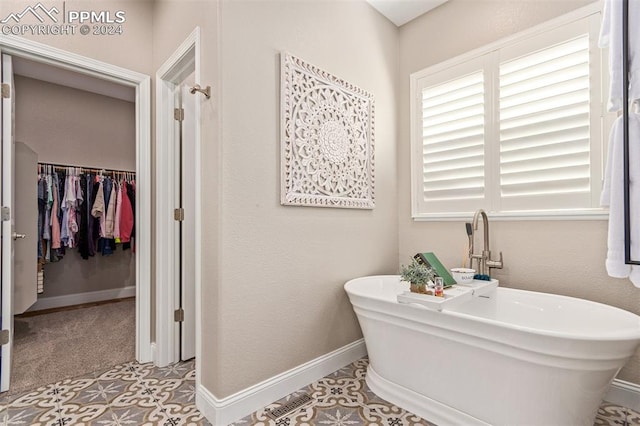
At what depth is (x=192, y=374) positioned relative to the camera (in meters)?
2.23

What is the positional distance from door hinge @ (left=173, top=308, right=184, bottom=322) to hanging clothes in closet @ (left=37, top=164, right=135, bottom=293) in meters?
2.28

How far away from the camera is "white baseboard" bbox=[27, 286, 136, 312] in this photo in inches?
152

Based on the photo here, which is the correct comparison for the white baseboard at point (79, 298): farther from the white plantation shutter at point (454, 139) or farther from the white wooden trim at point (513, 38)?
the white wooden trim at point (513, 38)

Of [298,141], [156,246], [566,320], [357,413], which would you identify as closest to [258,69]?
[298,141]

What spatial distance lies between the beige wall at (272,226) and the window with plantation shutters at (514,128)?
2.16ft

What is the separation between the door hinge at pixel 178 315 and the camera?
7.93 feet

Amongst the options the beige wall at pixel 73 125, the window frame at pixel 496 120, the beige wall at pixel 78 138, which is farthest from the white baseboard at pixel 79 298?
the window frame at pixel 496 120

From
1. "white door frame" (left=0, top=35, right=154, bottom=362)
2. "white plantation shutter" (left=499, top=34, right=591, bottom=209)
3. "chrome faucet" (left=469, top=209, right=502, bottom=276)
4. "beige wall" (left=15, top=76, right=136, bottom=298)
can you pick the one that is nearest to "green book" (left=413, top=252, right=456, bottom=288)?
"chrome faucet" (left=469, top=209, right=502, bottom=276)

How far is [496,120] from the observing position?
2320 mm

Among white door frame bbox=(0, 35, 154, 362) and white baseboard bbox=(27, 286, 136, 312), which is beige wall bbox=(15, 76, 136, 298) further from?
white door frame bbox=(0, 35, 154, 362)

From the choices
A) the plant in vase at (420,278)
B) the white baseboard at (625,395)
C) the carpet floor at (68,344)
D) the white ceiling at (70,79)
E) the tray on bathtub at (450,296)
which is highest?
the white ceiling at (70,79)

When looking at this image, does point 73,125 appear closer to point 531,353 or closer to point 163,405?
point 163,405

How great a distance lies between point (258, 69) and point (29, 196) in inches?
84.4

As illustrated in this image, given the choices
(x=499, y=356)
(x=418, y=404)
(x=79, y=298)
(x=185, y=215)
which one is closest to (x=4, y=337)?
(x=185, y=215)
